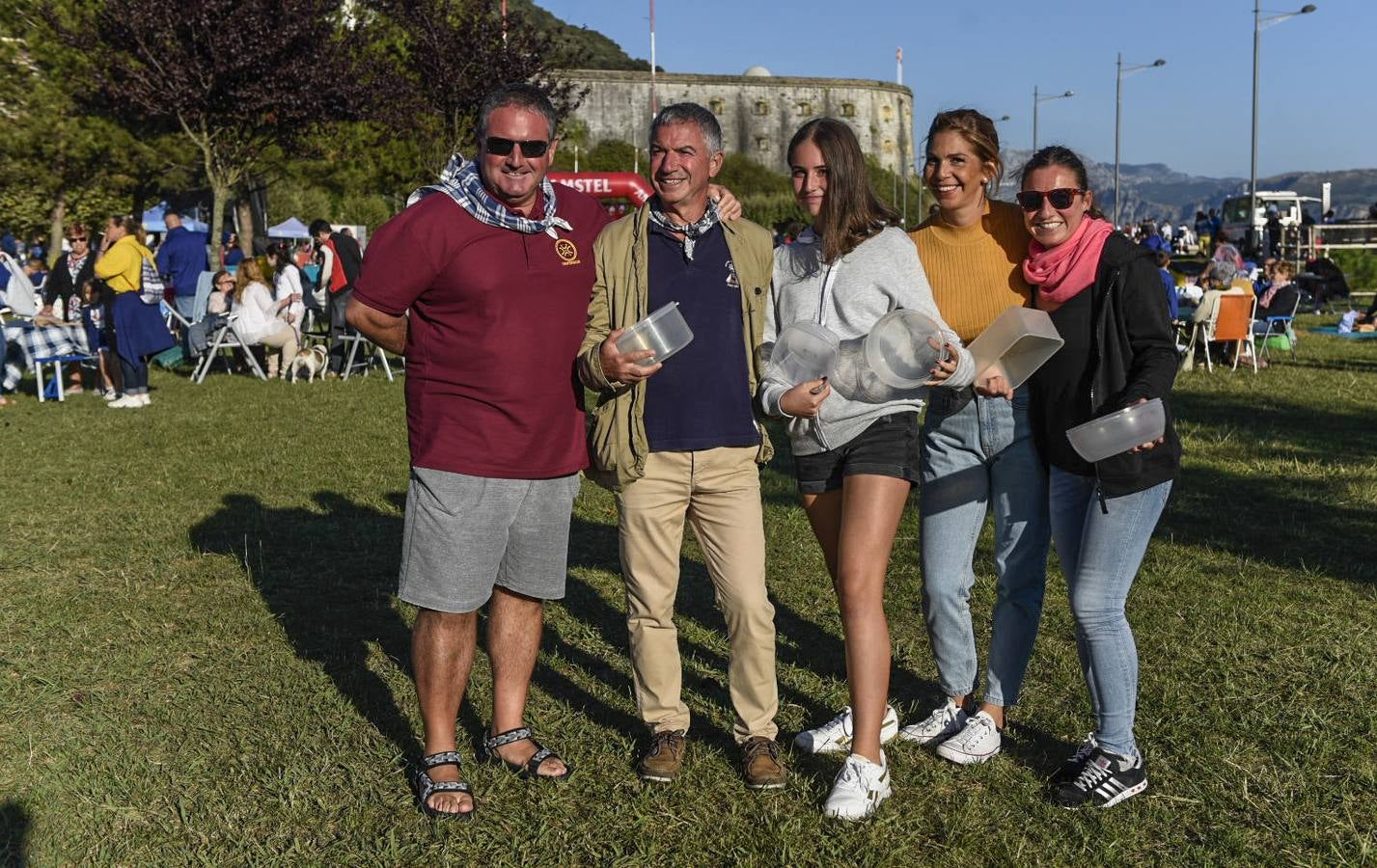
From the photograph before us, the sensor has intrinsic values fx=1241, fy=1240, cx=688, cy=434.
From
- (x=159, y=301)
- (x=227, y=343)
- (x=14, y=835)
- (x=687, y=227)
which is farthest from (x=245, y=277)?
(x=687, y=227)

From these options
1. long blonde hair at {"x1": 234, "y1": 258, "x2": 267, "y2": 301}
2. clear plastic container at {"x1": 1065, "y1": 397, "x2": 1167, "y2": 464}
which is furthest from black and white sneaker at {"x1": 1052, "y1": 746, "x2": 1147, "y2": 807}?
long blonde hair at {"x1": 234, "y1": 258, "x2": 267, "y2": 301}

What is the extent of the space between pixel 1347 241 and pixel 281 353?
1189 inches

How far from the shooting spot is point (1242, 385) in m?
13.4

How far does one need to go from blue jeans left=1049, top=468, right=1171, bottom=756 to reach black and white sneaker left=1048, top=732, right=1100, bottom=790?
6 cm

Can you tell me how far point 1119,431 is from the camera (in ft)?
11.1

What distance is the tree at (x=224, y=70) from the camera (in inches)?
851

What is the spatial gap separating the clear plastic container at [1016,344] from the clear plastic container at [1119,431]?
233 mm

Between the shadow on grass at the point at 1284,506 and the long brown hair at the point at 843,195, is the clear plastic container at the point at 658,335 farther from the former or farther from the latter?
the shadow on grass at the point at 1284,506

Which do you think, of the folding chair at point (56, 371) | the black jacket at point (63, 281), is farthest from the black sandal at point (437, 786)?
the black jacket at point (63, 281)

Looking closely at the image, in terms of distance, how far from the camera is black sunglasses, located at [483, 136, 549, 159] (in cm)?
346

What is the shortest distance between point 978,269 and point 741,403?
834 millimetres

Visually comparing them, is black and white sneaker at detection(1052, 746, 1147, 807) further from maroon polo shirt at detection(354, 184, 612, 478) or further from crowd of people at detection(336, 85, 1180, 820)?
maroon polo shirt at detection(354, 184, 612, 478)

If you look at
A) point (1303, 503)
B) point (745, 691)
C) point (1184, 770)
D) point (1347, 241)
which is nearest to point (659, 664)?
point (745, 691)

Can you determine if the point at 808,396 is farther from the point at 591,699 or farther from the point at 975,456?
the point at 591,699
